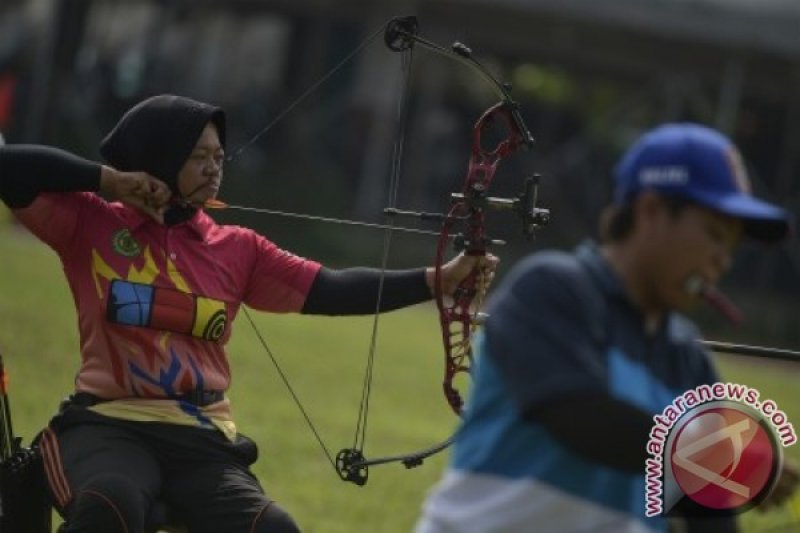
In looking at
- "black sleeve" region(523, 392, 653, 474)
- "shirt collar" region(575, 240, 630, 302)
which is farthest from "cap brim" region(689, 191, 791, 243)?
"black sleeve" region(523, 392, 653, 474)

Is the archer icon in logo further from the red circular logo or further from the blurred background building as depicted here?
the blurred background building

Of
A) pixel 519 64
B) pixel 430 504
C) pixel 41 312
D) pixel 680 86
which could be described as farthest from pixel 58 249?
pixel 519 64

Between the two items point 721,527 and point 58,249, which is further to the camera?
point 58,249

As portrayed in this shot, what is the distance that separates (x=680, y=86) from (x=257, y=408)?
19.4 meters

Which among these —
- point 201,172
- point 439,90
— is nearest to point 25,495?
point 201,172

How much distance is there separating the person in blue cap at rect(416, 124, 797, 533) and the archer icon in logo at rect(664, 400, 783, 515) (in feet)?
0.50

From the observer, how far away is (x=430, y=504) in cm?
402

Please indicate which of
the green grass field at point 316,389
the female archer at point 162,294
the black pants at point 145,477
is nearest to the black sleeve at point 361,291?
the female archer at point 162,294

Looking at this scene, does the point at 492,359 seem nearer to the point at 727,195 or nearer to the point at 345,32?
the point at 727,195

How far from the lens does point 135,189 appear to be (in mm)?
5703

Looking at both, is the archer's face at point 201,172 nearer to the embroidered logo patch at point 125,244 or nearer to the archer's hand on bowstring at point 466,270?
the embroidered logo patch at point 125,244

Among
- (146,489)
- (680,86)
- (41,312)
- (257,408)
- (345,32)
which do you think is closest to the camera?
(146,489)

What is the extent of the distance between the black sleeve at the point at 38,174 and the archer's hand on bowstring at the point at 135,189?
0.04 metres

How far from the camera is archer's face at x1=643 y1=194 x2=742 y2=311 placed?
374cm
